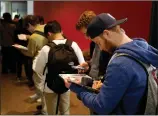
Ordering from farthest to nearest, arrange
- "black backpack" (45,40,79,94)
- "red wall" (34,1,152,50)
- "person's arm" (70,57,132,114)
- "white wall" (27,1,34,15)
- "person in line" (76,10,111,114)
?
1. "white wall" (27,1,34,15)
2. "red wall" (34,1,152,50)
3. "black backpack" (45,40,79,94)
4. "person in line" (76,10,111,114)
5. "person's arm" (70,57,132,114)

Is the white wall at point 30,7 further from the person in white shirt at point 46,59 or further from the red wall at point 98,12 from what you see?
the person in white shirt at point 46,59

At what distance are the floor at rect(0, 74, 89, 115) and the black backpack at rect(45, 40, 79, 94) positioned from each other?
47.7 inches

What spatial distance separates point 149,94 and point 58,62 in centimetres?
122

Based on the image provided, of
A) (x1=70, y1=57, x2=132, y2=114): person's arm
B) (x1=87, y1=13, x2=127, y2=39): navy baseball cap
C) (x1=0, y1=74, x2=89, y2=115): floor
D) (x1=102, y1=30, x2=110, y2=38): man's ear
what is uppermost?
(x1=87, y1=13, x2=127, y2=39): navy baseball cap

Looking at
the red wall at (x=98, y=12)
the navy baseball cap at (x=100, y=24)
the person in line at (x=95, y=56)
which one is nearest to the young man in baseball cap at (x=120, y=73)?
the navy baseball cap at (x=100, y=24)

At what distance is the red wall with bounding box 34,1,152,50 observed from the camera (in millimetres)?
3664

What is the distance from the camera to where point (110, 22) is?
136cm

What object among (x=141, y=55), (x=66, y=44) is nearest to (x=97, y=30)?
(x=141, y=55)

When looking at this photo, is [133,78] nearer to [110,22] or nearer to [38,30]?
[110,22]

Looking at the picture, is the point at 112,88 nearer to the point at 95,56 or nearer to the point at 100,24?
the point at 100,24

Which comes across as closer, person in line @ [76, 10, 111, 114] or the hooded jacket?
the hooded jacket

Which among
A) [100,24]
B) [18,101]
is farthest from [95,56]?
[18,101]

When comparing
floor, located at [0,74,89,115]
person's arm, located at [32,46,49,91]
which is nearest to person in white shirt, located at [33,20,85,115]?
person's arm, located at [32,46,49,91]

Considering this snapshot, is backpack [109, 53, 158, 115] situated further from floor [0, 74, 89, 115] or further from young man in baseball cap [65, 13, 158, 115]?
floor [0, 74, 89, 115]
